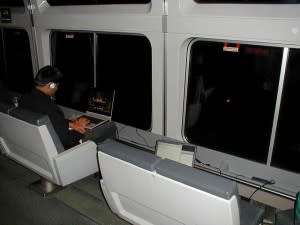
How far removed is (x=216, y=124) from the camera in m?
3.31

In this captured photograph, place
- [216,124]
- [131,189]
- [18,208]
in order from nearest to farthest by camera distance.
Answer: [131,189], [18,208], [216,124]

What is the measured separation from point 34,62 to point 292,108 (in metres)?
3.42

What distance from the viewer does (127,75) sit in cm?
397

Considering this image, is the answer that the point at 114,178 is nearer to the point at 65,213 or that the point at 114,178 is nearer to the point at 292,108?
the point at 65,213

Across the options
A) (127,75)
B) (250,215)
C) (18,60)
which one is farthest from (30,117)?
(18,60)

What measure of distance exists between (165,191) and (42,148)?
4.61 ft

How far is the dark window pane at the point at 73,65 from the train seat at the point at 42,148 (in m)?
1.16

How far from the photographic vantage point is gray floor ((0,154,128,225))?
8.95 ft

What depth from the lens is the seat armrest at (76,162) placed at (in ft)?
8.70

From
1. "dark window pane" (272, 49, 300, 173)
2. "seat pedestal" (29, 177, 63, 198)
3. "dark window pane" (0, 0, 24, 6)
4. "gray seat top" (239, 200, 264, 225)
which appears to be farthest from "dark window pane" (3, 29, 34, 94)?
"gray seat top" (239, 200, 264, 225)

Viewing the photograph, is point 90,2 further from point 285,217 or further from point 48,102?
point 285,217

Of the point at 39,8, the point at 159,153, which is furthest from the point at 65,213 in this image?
the point at 39,8

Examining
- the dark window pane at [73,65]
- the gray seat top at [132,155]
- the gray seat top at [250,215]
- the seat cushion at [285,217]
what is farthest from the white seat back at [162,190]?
the dark window pane at [73,65]

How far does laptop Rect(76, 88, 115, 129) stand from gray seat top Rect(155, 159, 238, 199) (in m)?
1.62
